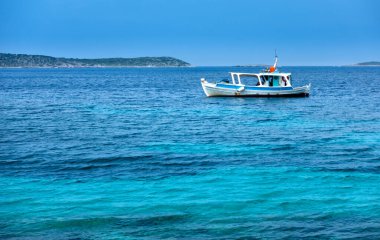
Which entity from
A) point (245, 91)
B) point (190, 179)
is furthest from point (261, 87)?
point (190, 179)

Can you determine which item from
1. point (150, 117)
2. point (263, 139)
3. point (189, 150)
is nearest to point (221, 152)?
point (189, 150)

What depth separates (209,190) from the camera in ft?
53.0

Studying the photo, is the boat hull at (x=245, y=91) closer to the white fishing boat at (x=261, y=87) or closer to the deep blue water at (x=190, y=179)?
the white fishing boat at (x=261, y=87)

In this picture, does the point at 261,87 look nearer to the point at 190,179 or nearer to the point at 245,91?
the point at 245,91

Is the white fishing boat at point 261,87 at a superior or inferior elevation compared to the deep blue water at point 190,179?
superior

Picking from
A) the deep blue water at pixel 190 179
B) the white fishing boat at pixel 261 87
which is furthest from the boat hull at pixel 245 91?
the deep blue water at pixel 190 179

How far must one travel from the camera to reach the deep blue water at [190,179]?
12977 mm

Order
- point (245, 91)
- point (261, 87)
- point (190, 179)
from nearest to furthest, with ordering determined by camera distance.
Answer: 1. point (190, 179)
2. point (261, 87)
3. point (245, 91)

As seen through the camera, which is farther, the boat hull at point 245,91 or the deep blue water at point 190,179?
the boat hull at point 245,91

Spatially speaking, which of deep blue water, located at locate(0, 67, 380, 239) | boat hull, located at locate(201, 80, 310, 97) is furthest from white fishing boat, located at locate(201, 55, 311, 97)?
deep blue water, located at locate(0, 67, 380, 239)

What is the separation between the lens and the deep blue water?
42.6 feet

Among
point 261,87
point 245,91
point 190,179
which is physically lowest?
point 190,179

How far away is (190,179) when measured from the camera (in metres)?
17.6

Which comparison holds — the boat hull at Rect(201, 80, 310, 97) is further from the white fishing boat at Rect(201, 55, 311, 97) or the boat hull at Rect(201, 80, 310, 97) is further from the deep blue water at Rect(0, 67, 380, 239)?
the deep blue water at Rect(0, 67, 380, 239)
